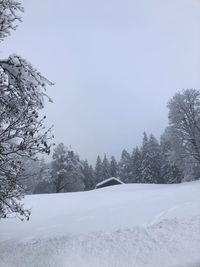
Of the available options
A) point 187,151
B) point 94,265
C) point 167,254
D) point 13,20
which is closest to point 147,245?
point 167,254

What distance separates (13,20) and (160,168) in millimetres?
49079

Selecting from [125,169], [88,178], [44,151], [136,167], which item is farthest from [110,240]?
[88,178]

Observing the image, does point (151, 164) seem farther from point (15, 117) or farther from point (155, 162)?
point (15, 117)

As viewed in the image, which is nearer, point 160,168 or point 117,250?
point 117,250

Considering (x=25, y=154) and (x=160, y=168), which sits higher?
(x=160, y=168)

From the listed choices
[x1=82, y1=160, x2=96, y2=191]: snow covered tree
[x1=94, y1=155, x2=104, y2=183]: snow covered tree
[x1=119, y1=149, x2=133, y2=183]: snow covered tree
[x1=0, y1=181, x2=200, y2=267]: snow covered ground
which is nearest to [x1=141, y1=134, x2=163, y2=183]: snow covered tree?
[x1=119, y1=149, x2=133, y2=183]: snow covered tree

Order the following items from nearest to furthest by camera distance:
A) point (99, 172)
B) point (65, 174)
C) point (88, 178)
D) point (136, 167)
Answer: point (65, 174) < point (136, 167) < point (88, 178) < point (99, 172)

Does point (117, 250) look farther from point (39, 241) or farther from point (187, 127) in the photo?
point (187, 127)

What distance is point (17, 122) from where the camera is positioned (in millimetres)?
6195

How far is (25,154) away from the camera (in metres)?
6.81

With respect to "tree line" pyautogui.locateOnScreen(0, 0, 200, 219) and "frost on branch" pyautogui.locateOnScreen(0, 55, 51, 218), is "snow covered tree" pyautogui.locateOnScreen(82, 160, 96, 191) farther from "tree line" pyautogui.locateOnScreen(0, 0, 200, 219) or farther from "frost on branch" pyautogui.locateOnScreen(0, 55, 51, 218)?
"frost on branch" pyautogui.locateOnScreen(0, 55, 51, 218)

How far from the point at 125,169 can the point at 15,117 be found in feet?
195

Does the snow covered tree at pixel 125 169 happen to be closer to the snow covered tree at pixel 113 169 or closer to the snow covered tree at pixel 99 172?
the snow covered tree at pixel 113 169

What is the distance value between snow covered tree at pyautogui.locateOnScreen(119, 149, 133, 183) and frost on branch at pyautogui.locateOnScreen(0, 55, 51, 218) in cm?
5287
